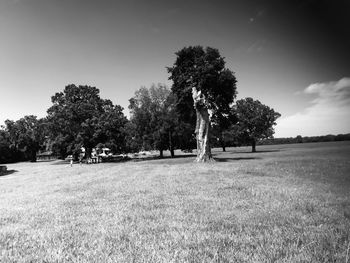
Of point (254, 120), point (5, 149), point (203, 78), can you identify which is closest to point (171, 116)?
point (203, 78)

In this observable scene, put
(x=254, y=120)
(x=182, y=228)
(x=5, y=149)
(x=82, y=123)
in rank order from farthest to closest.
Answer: (x=5, y=149) < (x=254, y=120) < (x=82, y=123) < (x=182, y=228)

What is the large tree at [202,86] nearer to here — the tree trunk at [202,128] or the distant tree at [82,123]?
the tree trunk at [202,128]

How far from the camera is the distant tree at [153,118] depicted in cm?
5477

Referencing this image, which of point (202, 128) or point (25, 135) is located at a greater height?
point (25, 135)

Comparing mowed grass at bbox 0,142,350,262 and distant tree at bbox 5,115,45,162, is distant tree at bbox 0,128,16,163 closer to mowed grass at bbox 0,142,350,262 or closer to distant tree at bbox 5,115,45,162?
distant tree at bbox 5,115,45,162

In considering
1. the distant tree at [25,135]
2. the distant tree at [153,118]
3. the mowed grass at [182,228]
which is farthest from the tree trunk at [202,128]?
the distant tree at [25,135]

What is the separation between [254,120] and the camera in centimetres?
7094

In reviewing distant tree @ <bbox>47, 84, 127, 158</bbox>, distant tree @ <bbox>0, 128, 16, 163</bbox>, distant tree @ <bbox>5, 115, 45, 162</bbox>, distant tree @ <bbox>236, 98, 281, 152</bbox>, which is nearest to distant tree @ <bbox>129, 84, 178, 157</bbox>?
distant tree @ <bbox>47, 84, 127, 158</bbox>

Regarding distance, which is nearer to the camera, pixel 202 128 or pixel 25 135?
pixel 202 128

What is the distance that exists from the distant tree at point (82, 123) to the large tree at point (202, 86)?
15.5 meters

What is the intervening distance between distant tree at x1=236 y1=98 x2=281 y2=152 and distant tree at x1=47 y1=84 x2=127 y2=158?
3661 cm

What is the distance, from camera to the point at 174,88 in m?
39.8

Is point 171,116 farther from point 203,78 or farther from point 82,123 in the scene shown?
point 203,78

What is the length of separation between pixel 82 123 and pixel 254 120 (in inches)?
1851
